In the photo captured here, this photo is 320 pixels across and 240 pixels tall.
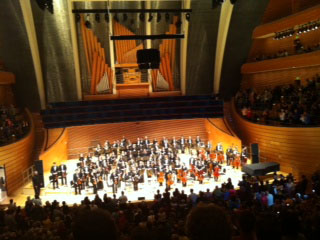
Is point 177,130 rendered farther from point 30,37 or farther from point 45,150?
point 30,37

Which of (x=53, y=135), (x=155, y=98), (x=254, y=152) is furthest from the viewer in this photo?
(x=155, y=98)

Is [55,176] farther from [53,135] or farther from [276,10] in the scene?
[276,10]

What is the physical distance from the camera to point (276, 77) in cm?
1659

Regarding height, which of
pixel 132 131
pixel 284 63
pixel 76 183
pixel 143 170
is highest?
pixel 284 63

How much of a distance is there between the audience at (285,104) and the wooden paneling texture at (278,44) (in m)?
1.89

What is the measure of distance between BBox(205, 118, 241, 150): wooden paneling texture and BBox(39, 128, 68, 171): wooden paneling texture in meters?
7.58

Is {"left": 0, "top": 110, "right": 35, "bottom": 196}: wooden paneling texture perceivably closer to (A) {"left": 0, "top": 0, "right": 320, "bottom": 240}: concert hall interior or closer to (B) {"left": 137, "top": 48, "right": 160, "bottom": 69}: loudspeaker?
(A) {"left": 0, "top": 0, "right": 320, "bottom": 240}: concert hall interior

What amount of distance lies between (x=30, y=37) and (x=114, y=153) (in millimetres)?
6628

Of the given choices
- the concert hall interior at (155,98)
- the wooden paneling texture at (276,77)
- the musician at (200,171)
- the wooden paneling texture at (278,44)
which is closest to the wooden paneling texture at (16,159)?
the concert hall interior at (155,98)

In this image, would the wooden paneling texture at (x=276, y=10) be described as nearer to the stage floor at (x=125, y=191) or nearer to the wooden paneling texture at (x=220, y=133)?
the wooden paneling texture at (x=220, y=133)

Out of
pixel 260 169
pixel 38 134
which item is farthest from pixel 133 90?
pixel 260 169

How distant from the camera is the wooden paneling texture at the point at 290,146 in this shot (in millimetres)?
11773

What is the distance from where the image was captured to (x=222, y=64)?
18.6 meters

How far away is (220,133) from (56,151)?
7991mm
